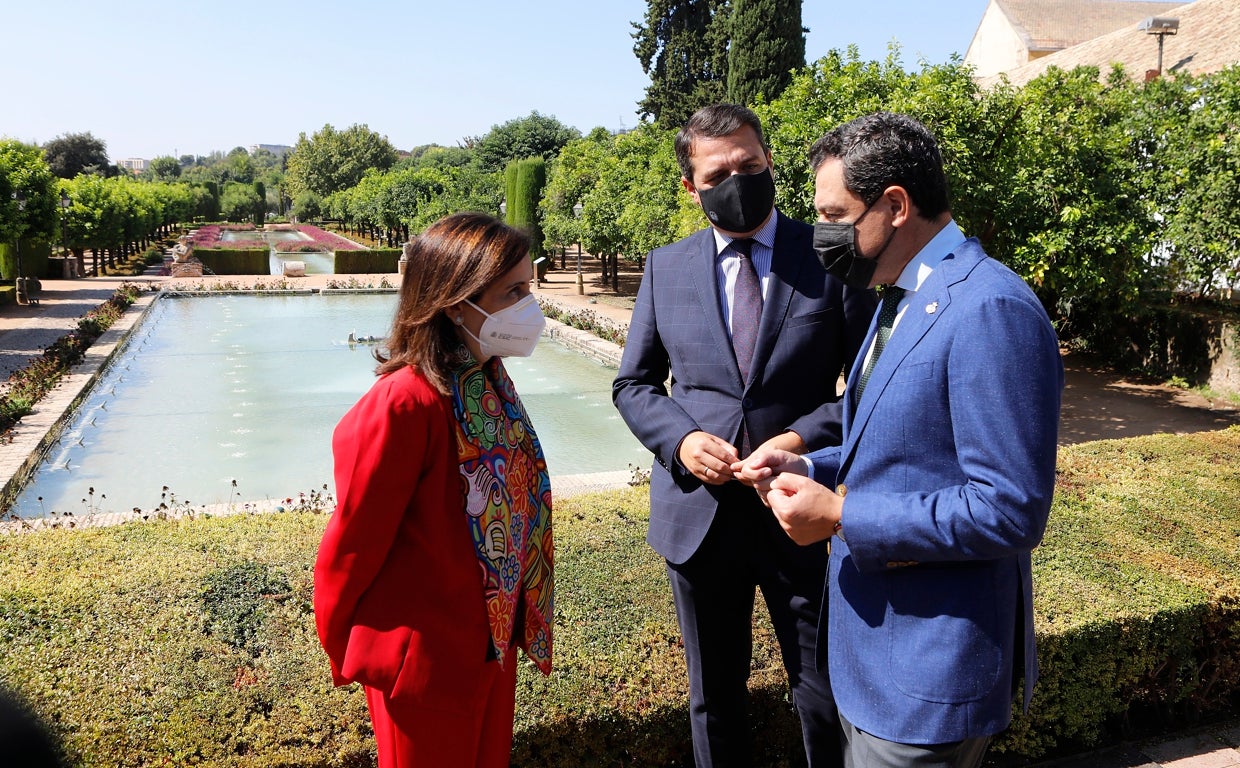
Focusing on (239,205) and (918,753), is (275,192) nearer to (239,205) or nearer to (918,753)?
(239,205)

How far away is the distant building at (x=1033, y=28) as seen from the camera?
113ft

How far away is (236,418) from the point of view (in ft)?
35.9

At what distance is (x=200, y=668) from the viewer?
2832 millimetres

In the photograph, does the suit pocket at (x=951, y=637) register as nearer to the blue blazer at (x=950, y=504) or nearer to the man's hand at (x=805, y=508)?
the blue blazer at (x=950, y=504)

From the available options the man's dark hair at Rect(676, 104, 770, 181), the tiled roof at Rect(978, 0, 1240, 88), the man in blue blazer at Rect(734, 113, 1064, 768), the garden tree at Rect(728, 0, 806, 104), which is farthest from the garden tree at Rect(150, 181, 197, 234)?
the man in blue blazer at Rect(734, 113, 1064, 768)

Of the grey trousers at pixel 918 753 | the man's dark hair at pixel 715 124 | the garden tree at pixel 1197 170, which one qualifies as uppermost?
the garden tree at pixel 1197 170

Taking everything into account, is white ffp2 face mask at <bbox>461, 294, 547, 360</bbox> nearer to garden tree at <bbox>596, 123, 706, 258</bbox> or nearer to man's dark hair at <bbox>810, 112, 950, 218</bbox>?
man's dark hair at <bbox>810, 112, 950, 218</bbox>

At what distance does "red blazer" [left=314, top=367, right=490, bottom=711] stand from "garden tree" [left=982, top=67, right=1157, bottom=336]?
828 cm

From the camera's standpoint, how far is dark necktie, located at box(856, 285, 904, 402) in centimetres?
187

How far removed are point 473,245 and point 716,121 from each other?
933mm

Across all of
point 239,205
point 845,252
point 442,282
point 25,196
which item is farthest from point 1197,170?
point 239,205

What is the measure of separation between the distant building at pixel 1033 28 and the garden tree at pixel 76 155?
63255 mm

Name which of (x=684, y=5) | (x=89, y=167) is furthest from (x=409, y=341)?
(x=89, y=167)

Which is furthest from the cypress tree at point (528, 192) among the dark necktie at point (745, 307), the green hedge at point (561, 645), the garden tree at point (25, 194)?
the dark necktie at point (745, 307)
